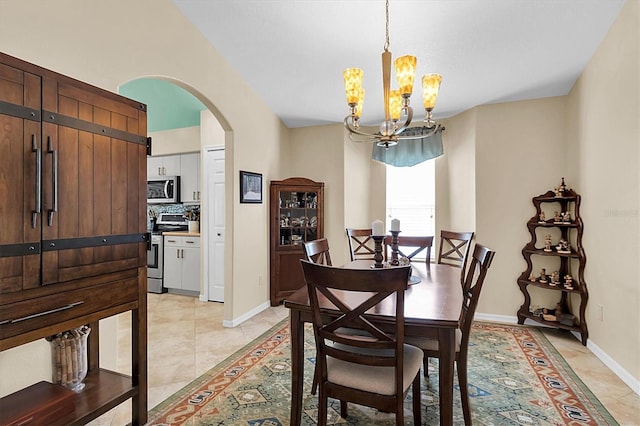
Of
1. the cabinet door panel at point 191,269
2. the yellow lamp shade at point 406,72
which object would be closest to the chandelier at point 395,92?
the yellow lamp shade at point 406,72

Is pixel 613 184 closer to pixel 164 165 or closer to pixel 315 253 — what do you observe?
pixel 315 253

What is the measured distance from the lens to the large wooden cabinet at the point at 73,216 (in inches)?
51.3

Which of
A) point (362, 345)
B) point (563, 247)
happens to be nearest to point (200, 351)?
point (362, 345)

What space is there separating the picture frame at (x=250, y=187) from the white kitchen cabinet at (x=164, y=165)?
195 centimetres

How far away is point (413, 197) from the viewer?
4.46 metres

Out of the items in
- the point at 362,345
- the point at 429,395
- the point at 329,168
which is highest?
the point at 329,168

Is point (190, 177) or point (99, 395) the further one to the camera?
point (190, 177)

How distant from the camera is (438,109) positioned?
12.7 feet

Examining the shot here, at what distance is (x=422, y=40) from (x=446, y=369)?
8.15 ft

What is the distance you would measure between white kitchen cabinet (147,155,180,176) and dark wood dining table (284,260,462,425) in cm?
403

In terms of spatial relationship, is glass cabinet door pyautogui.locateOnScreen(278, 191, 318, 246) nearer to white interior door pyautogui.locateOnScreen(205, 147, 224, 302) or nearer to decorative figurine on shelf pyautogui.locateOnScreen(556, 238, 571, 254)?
white interior door pyautogui.locateOnScreen(205, 147, 224, 302)

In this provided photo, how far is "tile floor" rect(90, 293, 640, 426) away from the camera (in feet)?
6.81

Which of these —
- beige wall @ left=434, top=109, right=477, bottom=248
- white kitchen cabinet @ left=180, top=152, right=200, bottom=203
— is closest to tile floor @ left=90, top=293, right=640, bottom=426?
beige wall @ left=434, top=109, right=477, bottom=248

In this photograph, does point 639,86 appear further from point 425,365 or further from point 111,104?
point 111,104
